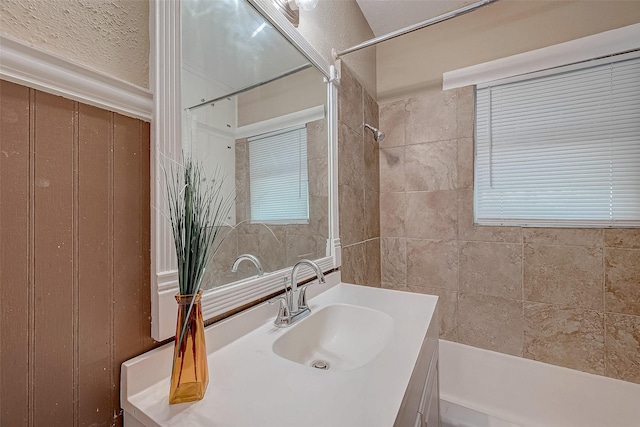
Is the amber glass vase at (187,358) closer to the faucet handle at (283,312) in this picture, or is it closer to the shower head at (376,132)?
the faucet handle at (283,312)

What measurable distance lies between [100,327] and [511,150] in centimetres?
209

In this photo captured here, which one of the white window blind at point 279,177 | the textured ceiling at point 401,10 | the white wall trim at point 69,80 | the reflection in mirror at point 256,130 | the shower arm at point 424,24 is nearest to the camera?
the white wall trim at point 69,80

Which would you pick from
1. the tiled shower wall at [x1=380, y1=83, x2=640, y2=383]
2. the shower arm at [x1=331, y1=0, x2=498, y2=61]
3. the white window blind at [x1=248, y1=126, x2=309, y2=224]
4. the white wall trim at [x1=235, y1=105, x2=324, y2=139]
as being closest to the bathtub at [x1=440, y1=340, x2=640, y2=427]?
the tiled shower wall at [x1=380, y1=83, x2=640, y2=383]

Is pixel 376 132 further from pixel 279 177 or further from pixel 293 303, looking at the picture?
pixel 293 303

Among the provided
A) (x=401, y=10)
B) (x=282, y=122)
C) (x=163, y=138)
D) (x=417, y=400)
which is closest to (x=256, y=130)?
(x=282, y=122)

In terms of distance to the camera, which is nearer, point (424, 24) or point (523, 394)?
point (424, 24)

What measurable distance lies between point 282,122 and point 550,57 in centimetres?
166

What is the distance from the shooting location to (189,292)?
53 cm

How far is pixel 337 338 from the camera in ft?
3.38

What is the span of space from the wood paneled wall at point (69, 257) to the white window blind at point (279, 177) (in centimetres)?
40

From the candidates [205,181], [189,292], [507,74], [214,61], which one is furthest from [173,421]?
[507,74]

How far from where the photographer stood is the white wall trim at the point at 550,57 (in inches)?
56.1

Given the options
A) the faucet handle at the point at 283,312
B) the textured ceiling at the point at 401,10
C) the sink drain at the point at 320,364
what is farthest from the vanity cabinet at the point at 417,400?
the textured ceiling at the point at 401,10

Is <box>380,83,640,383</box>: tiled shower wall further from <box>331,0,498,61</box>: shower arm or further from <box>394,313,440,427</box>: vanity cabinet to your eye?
<box>394,313,440,427</box>: vanity cabinet
